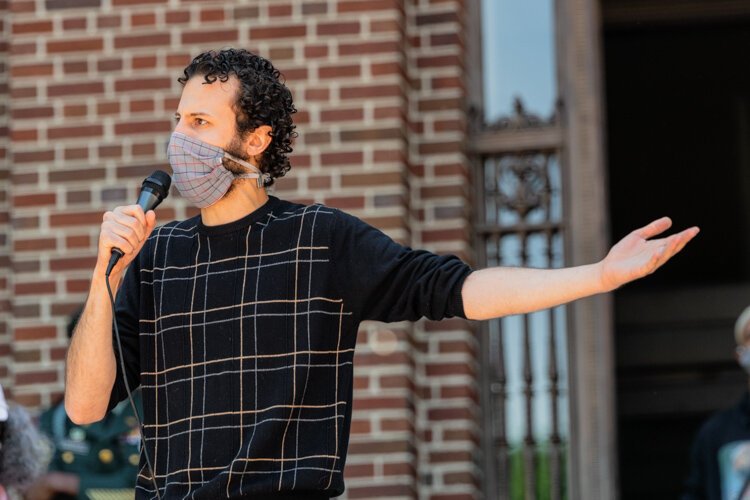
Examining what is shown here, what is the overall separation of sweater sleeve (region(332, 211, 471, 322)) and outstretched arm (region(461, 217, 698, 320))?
0.05m

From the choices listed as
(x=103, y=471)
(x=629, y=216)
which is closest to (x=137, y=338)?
(x=103, y=471)

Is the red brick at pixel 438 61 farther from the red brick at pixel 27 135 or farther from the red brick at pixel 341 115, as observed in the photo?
the red brick at pixel 27 135

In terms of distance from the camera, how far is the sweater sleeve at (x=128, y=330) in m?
3.43

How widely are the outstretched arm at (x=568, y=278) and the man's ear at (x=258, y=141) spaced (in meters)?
0.57

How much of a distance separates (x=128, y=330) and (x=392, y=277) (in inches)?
23.8

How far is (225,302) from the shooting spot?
3314mm

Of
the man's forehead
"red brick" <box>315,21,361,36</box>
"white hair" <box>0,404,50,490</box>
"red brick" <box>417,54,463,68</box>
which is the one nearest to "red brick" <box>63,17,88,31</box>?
"red brick" <box>315,21,361,36</box>

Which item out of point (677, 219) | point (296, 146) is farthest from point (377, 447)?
point (677, 219)

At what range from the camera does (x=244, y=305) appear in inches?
130

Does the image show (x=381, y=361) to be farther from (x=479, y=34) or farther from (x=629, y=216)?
(x=629, y=216)

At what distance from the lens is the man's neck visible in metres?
3.41

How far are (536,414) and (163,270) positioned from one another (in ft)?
10.1

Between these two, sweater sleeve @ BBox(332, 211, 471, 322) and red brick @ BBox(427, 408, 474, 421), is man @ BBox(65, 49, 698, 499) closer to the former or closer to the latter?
sweater sleeve @ BBox(332, 211, 471, 322)

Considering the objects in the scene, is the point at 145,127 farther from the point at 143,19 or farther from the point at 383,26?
the point at 383,26
